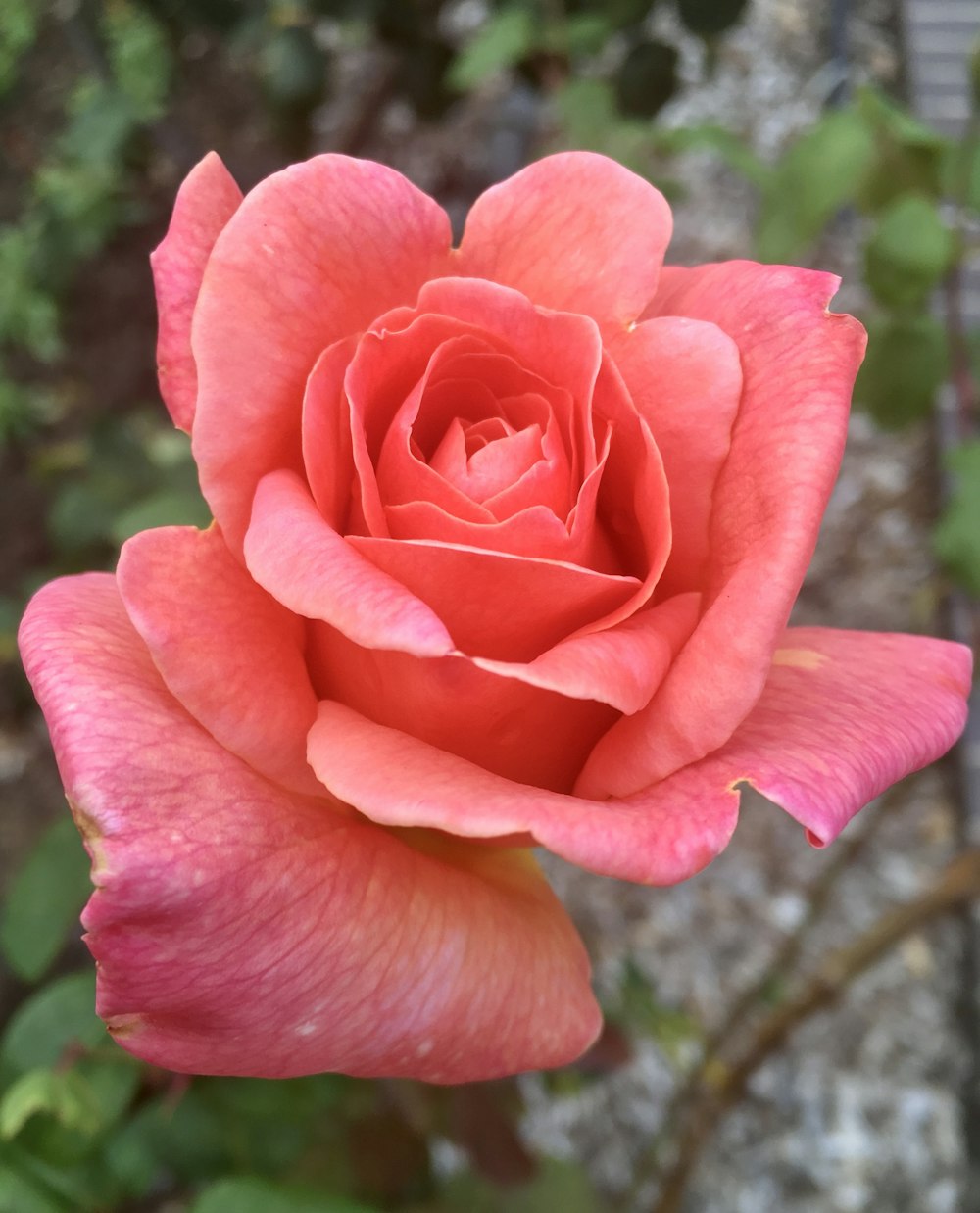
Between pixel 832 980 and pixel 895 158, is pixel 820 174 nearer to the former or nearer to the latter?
pixel 895 158

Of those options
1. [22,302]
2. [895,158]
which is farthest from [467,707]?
[22,302]

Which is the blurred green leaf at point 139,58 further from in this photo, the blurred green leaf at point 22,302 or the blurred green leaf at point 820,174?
the blurred green leaf at point 820,174

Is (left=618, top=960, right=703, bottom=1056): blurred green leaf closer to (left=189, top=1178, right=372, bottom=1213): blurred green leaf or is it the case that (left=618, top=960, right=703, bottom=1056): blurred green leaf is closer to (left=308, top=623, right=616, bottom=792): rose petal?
(left=189, top=1178, right=372, bottom=1213): blurred green leaf

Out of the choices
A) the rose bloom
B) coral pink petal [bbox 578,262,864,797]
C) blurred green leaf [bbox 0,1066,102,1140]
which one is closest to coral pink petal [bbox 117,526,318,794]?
the rose bloom

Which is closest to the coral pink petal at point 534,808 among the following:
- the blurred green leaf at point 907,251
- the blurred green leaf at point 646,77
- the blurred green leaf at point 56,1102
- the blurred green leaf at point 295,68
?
the blurred green leaf at point 56,1102

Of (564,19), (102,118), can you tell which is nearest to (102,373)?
(102,118)

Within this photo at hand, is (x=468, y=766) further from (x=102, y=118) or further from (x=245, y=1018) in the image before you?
(x=102, y=118)

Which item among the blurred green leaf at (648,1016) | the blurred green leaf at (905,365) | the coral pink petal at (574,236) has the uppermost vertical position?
the coral pink petal at (574,236)
